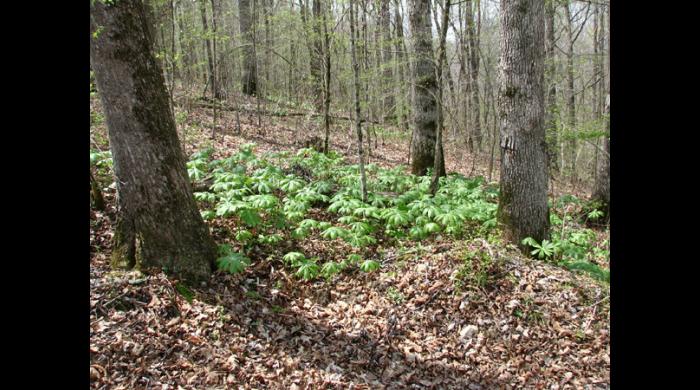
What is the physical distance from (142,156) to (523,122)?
450cm

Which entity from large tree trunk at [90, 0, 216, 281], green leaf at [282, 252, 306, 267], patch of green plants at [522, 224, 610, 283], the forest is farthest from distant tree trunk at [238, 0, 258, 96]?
patch of green plants at [522, 224, 610, 283]

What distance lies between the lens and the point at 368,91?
13594 mm

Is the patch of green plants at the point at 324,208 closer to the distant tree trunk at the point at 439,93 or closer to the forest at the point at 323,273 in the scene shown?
the forest at the point at 323,273

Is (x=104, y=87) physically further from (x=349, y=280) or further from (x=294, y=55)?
(x=294, y=55)

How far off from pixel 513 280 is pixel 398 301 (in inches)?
55.5

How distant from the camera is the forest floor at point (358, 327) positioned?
3814 mm

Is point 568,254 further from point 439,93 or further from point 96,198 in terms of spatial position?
point 96,198

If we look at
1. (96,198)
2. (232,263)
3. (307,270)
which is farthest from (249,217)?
(96,198)

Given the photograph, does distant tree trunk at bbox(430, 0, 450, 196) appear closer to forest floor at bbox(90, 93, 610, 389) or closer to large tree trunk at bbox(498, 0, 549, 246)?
large tree trunk at bbox(498, 0, 549, 246)

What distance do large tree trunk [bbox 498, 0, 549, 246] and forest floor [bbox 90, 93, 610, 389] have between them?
0.52 meters

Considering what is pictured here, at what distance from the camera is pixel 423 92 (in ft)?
30.3

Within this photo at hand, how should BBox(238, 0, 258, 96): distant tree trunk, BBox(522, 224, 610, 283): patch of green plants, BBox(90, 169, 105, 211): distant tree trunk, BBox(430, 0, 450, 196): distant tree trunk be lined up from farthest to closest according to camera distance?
BBox(238, 0, 258, 96): distant tree trunk < BBox(430, 0, 450, 196): distant tree trunk < BBox(90, 169, 105, 211): distant tree trunk < BBox(522, 224, 610, 283): patch of green plants

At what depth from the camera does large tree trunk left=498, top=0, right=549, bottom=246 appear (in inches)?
209
